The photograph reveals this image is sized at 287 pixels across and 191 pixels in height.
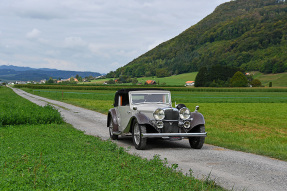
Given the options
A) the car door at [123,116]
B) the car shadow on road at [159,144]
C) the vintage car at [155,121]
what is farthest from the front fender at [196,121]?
the car door at [123,116]

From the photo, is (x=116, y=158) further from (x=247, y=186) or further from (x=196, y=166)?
(x=247, y=186)

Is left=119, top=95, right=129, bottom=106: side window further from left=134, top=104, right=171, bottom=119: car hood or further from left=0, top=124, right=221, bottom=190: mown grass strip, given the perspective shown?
left=0, top=124, right=221, bottom=190: mown grass strip

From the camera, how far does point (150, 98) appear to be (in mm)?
14125

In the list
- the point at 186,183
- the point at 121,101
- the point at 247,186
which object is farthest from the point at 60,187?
the point at 121,101

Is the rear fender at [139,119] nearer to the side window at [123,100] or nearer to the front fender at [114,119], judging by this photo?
the side window at [123,100]

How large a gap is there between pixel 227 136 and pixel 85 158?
31.1ft

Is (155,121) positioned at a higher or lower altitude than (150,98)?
lower

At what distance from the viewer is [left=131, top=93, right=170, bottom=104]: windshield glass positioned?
13966mm

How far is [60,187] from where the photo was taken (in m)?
5.98

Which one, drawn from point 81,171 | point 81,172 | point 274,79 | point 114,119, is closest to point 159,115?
point 114,119

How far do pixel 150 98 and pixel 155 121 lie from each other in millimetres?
2176

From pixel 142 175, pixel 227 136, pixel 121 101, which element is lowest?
pixel 227 136

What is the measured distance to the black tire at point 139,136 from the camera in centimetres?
1196

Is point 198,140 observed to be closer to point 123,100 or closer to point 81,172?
point 123,100
